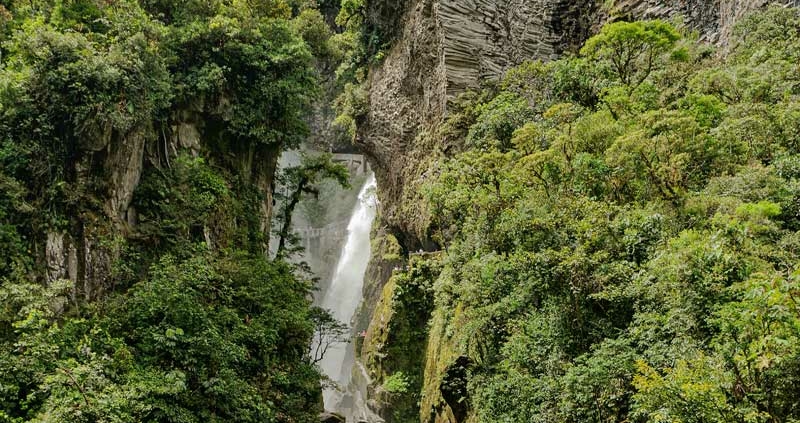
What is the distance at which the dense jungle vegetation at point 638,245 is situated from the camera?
4.60 m

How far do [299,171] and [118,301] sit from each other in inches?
353

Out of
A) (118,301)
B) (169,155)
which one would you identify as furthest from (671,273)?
(169,155)

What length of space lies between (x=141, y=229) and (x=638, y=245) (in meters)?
10.8

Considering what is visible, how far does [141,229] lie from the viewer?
1223cm

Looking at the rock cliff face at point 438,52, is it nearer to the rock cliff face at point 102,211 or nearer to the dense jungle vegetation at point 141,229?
the dense jungle vegetation at point 141,229

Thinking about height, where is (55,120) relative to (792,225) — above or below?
above

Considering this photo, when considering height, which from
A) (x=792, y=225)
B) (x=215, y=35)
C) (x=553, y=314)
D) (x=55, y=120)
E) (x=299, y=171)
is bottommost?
(x=553, y=314)

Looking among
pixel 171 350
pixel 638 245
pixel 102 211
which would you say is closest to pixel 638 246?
pixel 638 245

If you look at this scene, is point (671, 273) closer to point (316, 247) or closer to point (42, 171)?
point (42, 171)

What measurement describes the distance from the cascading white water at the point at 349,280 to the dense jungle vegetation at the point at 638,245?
1769cm

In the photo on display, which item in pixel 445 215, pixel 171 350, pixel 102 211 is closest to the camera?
pixel 171 350

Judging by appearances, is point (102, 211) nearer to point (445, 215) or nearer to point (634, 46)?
point (445, 215)

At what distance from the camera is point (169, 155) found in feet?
46.3

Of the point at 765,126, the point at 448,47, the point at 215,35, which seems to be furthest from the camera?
the point at 448,47
